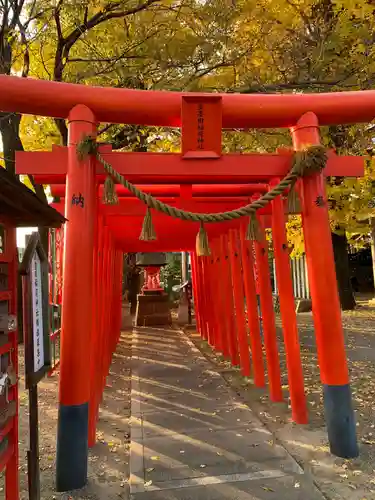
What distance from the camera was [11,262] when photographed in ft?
9.62

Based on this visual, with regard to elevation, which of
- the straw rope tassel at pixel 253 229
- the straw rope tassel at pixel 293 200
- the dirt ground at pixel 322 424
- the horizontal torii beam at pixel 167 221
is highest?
the horizontal torii beam at pixel 167 221

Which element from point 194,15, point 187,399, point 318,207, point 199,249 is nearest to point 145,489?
point 199,249

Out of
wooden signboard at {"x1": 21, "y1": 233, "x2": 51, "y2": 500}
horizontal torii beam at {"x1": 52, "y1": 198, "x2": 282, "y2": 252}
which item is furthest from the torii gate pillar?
horizontal torii beam at {"x1": 52, "y1": 198, "x2": 282, "y2": 252}

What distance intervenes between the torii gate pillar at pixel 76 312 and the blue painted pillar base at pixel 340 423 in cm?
232

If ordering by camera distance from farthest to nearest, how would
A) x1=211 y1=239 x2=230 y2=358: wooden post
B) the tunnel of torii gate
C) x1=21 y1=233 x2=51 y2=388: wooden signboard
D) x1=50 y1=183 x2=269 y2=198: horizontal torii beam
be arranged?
1. x1=211 y1=239 x2=230 y2=358: wooden post
2. x1=50 y1=183 x2=269 y2=198: horizontal torii beam
3. the tunnel of torii gate
4. x1=21 y1=233 x2=51 y2=388: wooden signboard

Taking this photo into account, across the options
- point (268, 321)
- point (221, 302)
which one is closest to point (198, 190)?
point (268, 321)

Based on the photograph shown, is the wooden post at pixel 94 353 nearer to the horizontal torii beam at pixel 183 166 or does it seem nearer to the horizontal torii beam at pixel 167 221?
the horizontal torii beam at pixel 167 221

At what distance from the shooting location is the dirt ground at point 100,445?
3.40 m

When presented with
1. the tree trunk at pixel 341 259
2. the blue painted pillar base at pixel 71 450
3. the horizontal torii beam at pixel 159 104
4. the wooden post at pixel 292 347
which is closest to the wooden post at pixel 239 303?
the wooden post at pixel 292 347

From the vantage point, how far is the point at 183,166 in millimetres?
4004

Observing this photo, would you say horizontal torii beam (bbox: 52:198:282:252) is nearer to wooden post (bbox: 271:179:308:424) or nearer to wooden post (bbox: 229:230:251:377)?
wooden post (bbox: 229:230:251:377)

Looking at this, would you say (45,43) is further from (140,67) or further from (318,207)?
(318,207)

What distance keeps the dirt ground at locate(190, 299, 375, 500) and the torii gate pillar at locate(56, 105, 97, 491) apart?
2.08 meters

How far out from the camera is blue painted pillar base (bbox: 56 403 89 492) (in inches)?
135
